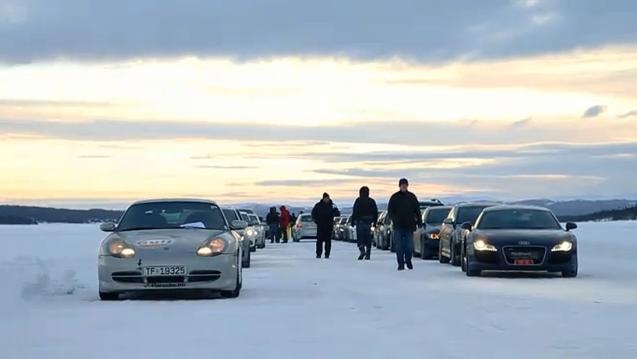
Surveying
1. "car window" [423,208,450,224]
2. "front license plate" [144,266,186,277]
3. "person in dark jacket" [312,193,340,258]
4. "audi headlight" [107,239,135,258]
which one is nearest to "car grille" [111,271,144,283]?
"front license plate" [144,266,186,277]

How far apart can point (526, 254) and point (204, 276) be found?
7413 mm

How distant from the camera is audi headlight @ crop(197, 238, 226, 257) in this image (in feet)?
54.2

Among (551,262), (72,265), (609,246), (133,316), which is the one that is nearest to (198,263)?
(133,316)

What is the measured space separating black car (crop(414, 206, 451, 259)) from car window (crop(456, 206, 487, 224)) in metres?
2.02

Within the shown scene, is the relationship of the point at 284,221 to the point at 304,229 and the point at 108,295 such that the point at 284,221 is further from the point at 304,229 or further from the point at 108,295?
the point at 108,295

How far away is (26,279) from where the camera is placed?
21.6 meters

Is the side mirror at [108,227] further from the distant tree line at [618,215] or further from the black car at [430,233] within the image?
the distant tree line at [618,215]

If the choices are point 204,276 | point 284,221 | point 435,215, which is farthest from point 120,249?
point 284,221

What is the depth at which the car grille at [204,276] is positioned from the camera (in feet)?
53.8

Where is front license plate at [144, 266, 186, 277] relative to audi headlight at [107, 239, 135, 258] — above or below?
below

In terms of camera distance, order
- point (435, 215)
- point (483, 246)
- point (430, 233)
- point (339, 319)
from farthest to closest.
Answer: point (435, 215) → point (430, 233) → point (483, 246) → point (339, 319)

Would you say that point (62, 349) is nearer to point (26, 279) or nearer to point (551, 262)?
point (26, 279)

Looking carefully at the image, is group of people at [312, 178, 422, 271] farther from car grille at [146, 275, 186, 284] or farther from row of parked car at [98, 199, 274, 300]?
car grille at [146, 275, 186, 284]

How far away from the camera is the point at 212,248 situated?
16609 mm
